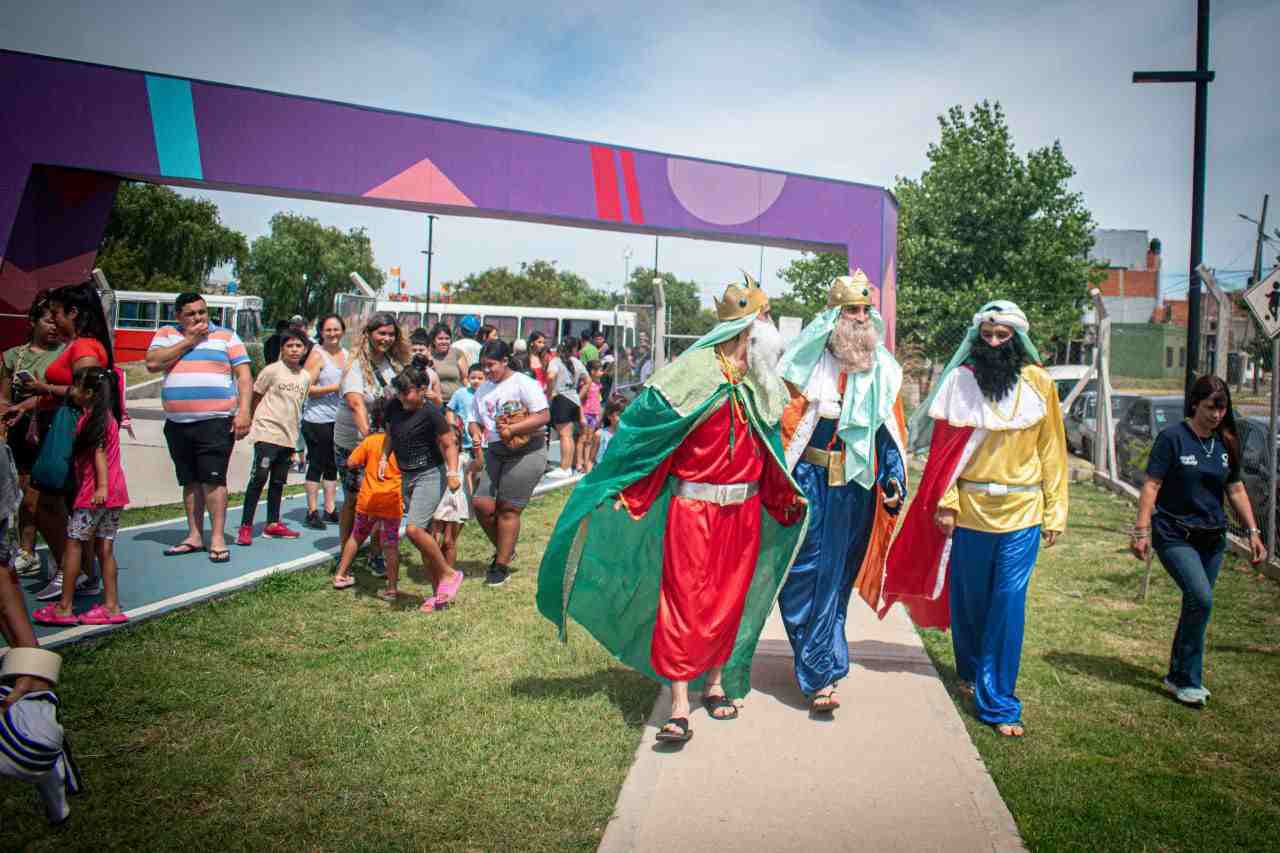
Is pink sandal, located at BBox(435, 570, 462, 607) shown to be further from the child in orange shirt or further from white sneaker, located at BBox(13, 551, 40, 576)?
white sneaker, located at BBox(13, 551, 40, 576)

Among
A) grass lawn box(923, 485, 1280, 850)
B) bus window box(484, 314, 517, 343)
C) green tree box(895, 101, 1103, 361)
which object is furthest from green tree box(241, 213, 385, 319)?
grass lawn box(923, 485, 1280, 850)

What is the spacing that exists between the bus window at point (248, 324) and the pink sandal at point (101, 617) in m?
26.5

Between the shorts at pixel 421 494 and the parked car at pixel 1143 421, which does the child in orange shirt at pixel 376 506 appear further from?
the parked car at pixel 1143 421

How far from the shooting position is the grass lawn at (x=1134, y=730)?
370 cm

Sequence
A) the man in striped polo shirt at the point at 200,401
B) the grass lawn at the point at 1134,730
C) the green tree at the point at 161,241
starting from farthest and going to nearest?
the green tree at the point at 161,241 → the man in striped polo shirt at the point at 200,401 → the grass lawn at the point at 1134,730

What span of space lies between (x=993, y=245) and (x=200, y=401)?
25.4 metres

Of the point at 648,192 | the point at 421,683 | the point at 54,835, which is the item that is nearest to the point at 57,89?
the point at 648,192

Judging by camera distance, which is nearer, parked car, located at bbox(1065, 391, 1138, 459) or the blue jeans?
the blue jeans

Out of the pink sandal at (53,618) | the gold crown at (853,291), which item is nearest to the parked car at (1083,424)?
the gold crown at (853,291)

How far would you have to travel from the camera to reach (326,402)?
8.19m

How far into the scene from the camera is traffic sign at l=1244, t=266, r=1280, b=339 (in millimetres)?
7621

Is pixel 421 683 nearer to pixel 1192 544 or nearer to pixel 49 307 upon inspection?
pixel 49 307

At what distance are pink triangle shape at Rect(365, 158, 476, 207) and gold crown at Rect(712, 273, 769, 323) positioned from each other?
298 inches

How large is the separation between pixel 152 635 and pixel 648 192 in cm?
852
